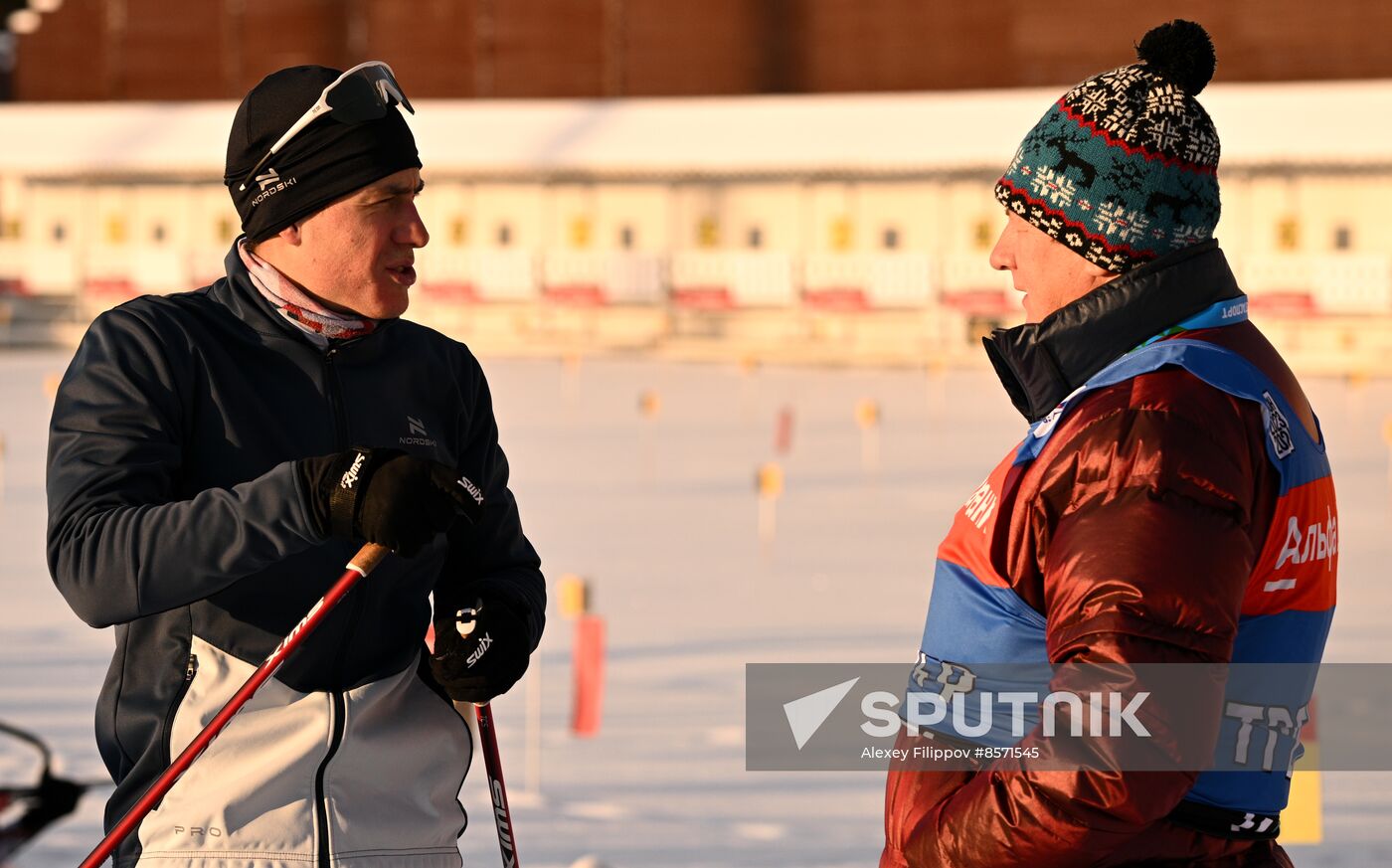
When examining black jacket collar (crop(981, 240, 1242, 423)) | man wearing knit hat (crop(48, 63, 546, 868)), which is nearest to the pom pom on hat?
black jacket collar (crop(981, 240, 1242, 423))

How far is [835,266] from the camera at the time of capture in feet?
104

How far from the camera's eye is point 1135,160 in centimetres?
211

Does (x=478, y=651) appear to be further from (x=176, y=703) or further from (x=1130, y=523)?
(x=1130, y=523)

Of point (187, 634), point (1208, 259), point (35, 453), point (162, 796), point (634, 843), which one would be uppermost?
point (1208, 259)

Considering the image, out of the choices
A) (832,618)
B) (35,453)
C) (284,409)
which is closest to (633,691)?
(832,618)

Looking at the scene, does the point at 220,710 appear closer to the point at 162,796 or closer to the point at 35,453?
the point at 162,796

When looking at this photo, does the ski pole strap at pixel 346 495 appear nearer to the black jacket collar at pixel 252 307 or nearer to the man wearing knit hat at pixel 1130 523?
the black jacket collar at pixel 252 307

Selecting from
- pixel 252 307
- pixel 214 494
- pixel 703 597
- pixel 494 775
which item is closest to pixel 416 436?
pixel 252 307

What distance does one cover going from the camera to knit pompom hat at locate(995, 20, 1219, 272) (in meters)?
2.11

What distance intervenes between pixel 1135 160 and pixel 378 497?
975 millimetres

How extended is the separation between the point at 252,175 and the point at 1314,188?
2995cm

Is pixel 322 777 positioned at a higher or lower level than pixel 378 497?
lower

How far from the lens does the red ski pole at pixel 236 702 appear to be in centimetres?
237

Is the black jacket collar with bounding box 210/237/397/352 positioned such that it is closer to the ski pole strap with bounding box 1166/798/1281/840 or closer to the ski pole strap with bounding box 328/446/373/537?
the ski pole strap with bounding box 328/446/373/537
